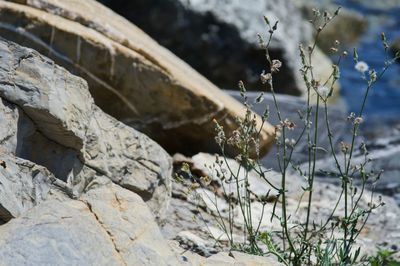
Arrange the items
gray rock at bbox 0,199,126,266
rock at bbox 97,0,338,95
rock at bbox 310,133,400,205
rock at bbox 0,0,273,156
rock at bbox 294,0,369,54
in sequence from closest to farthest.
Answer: gray rock at bbox 0,199,126,266, rock at bbox 0,0,273,156, rock at bbox 310,133,400,205, rock at bbox 97,0,338,95, rock at bbox 294,0,369,54

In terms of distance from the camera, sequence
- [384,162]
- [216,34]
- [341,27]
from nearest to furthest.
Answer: [384,162], [216,34], [341,27]

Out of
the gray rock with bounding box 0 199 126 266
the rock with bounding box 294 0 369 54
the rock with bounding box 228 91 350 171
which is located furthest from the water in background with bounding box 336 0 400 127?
the gray rock with bounding box 0 199 126 266

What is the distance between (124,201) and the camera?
346 cm

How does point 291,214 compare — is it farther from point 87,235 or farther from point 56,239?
point 56,239

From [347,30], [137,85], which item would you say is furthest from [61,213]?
[347,30]

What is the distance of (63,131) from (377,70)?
9.21 meters

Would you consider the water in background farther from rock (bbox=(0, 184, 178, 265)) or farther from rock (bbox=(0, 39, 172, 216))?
rock (bbox=(0, 184, 178, 265))

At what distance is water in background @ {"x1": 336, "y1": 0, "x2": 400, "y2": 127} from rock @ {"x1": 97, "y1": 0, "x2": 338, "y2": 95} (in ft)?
5.31

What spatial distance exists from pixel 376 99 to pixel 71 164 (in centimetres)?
863

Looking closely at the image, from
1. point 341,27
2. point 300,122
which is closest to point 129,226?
point 300,122

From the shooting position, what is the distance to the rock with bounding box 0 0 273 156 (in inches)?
195

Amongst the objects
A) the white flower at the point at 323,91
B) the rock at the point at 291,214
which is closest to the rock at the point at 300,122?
the rock at the point at 291,214

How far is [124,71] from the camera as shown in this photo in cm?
516

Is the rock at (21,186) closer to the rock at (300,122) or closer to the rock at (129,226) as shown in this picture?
the rock at (129,226)
